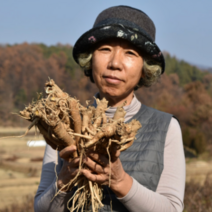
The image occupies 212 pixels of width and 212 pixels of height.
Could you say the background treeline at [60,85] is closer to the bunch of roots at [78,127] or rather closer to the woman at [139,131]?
the woman at [139,131]

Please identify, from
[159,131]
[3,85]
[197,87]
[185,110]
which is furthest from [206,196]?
[3,85]

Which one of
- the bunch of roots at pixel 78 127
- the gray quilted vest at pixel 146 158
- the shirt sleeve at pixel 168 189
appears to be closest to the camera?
the bunch of roots at pixel 78 127

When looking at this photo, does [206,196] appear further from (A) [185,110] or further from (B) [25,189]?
(A) [185,110]

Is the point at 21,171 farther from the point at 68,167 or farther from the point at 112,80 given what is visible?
the point at 68,167

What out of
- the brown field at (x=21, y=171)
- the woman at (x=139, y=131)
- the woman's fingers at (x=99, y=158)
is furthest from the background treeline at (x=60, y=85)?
the woman's fingers at (x=99, y=158)

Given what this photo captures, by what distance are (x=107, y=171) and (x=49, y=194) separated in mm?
362

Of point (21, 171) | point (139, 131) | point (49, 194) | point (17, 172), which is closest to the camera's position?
point (49, 194)

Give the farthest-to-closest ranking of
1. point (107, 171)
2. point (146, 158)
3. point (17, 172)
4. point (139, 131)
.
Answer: point (17, 172) → point (139, 131) → point (146, 158) → point (107, 171)

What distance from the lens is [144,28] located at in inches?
73.2

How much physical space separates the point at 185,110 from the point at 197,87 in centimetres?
591

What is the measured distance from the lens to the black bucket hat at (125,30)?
5.74 feet

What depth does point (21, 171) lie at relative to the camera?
11.4 meters

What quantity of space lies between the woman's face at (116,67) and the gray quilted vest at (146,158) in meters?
0.26

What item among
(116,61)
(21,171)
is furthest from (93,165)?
(21,171)
